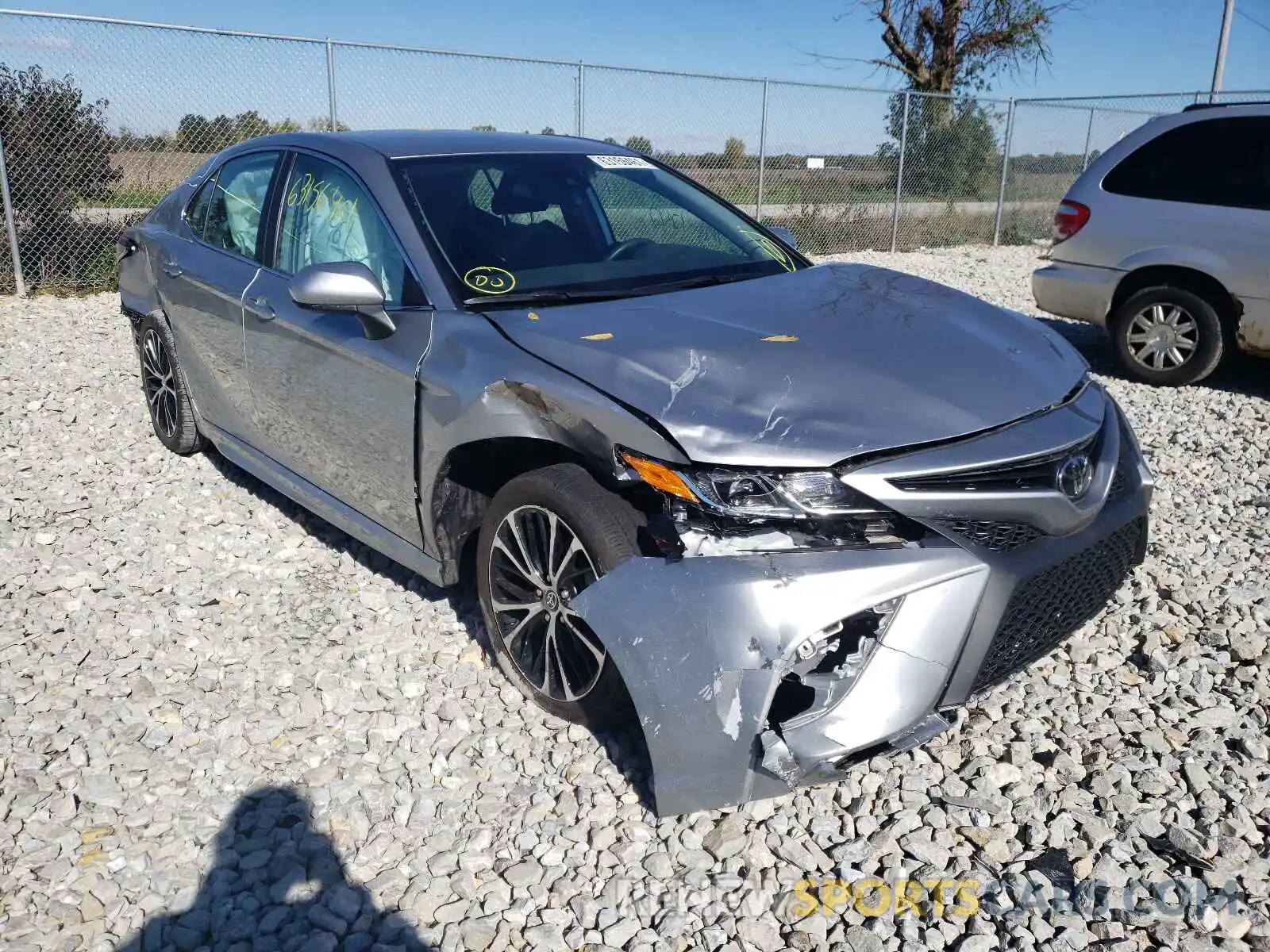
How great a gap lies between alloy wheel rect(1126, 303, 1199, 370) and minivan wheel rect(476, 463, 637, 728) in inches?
225

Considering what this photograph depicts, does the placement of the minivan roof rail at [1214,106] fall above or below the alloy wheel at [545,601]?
above

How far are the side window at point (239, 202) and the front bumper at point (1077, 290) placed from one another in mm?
5450

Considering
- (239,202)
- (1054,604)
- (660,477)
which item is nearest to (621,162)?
(239,202)

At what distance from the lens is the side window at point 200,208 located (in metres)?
4.84

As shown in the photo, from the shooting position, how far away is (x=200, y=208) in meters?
4.91

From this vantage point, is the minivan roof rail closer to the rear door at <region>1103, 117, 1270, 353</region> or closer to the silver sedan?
the rear door at <region>1103, 117, 1270, 353</region>

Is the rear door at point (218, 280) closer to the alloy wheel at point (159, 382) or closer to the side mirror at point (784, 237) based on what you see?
the alloy wheel at point (159, 382)

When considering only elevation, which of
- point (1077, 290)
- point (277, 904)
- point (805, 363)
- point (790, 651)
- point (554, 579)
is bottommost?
point (277, 904)

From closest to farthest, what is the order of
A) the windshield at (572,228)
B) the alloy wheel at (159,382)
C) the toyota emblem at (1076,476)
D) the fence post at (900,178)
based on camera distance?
the toyota emblem at (1076,476) → the windshield at (572,228) → the alloy wheel at (159,382) → the fence post at (900,178)

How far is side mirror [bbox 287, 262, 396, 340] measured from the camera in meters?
3.21

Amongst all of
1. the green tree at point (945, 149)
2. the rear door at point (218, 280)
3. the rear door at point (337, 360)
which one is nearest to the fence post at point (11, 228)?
the rear door at point (218, 280)

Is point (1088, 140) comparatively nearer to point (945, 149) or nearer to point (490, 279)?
point (945, 149)

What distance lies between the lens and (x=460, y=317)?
3.20 m

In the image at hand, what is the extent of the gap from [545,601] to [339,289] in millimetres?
1162
